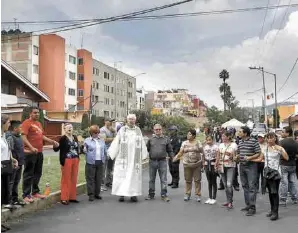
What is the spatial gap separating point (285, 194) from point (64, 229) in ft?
17.0

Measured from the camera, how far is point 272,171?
8656 mm

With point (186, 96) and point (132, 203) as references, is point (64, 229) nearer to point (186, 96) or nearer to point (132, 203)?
point (132, 203)

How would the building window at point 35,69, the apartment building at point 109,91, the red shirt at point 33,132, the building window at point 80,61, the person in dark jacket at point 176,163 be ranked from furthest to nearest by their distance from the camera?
1. the apartment building at point 109,91
2. the building window at point 80,61
3. the building window at point 35,69
4. the person in dark jacket at point 176,163
5. the red shirt at point 33,132

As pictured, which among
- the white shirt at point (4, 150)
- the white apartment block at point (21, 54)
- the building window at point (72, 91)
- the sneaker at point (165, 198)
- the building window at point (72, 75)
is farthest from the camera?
the building window at point (72, 75)

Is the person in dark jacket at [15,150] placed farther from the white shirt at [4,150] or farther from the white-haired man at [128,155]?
the white-haired man at [128,155]

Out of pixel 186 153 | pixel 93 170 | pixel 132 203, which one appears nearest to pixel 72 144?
pixel 93 170

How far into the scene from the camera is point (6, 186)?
7.37 meters

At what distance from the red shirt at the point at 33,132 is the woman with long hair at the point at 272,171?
4497 mm

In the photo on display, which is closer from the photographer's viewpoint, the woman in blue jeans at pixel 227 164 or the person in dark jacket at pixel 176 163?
the woman in blue jeans at pixel 227 164

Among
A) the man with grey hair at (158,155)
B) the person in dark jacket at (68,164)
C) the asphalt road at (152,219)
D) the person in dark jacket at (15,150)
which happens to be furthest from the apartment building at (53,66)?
the person in dark jacket at (15,150)

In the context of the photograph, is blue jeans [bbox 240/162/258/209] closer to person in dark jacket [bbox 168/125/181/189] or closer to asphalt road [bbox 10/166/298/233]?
asphalt road [bbox 10/166/298/233]

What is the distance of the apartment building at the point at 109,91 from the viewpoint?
7981 cm

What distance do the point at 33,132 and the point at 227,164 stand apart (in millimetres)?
4153

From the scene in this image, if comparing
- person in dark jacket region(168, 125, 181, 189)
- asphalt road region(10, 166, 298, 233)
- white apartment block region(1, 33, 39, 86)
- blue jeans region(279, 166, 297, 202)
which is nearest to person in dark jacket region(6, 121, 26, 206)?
asphalt road region(10, 166, 298, 233)
